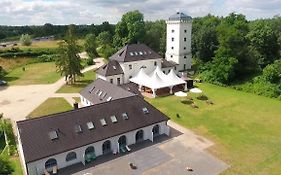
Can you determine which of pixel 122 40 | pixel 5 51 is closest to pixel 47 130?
pixel 122 40

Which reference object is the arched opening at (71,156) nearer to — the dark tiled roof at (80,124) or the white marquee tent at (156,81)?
the dark tiled roof at (80,124)

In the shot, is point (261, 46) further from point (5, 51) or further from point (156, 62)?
point (5, 51)

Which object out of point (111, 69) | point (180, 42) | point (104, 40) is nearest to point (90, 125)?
point (111, 69)

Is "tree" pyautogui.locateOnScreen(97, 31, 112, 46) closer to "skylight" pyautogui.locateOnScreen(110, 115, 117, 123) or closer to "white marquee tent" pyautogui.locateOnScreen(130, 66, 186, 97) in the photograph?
"white marquee tent" pyautogui.locateOnScreen(130, 66, 186, 97)

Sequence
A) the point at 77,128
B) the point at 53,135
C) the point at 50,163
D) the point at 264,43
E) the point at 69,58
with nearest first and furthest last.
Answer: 1. the point at 50,163
2. the point at 53,135
3. the point at 77,128
4. the point at 69,58
5. the point at 264,43

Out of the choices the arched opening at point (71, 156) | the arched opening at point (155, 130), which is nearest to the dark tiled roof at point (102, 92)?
the arched opening at point (155, 130)

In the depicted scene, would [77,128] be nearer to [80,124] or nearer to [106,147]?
[80,124]
